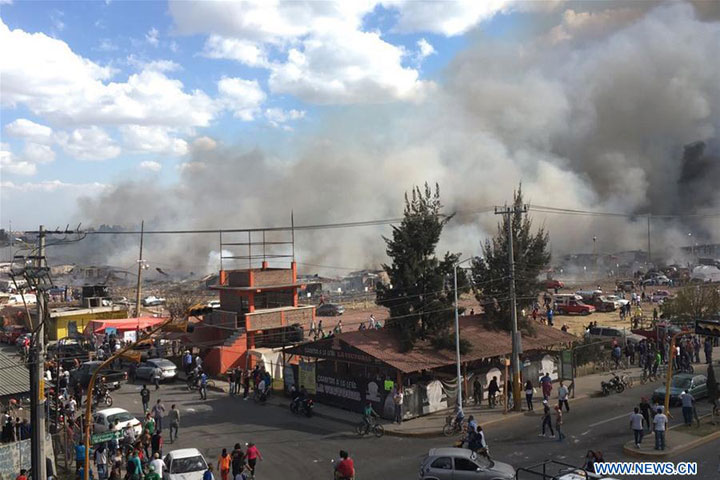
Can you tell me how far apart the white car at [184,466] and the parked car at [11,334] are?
29.2 m

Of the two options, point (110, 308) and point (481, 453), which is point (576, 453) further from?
point (110, 308)

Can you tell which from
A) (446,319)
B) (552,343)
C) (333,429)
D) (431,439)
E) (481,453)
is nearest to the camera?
(481,453)

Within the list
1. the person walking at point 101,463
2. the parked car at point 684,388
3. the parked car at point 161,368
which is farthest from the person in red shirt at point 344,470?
the parked car at point 161,368

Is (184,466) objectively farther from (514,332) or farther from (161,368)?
(161,368)

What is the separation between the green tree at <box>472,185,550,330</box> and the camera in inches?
1023

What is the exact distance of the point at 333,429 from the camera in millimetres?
20469

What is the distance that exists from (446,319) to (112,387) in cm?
1406

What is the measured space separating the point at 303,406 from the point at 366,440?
389 centimetres

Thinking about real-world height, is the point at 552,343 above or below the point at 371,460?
above

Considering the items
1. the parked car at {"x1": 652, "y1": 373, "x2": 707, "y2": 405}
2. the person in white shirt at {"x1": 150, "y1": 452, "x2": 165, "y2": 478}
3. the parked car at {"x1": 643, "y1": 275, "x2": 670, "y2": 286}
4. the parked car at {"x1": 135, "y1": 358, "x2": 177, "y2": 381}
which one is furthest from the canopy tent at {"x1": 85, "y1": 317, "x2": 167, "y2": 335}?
the parked car at {"x1": 643, "y1": 275, "x2": 670, "y2": 286}

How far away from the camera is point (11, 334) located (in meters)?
40.2

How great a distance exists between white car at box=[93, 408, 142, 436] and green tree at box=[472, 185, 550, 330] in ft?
44.9

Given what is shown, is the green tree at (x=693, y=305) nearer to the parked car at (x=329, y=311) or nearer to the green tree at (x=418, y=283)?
the green tree at (x=418, y=283)

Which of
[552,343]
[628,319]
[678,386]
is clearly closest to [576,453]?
[678,386]
